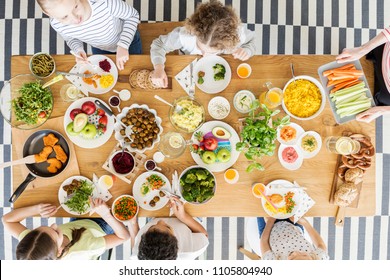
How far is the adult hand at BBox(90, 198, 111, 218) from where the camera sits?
2268mm

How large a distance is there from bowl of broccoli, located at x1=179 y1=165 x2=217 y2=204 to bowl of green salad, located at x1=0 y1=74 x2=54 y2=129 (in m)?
1.01

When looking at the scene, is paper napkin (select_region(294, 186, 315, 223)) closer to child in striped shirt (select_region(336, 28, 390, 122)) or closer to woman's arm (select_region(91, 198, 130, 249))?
child in striped shirt (select_region(336, 28, 390, 122))

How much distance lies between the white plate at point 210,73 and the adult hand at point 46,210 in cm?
128

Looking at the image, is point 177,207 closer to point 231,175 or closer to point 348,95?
point 231,175

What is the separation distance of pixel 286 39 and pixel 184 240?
2200 mm

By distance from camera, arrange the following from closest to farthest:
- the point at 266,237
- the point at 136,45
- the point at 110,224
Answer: the point at 110,224, the point at 266,237, the point at 136,45

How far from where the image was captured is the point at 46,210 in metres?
2.25

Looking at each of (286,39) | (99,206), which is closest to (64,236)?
(99,206)

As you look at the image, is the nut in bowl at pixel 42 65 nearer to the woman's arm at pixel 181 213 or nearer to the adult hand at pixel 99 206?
the adult hand at pixel 99 206

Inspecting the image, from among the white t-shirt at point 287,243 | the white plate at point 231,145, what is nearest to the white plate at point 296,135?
the white plate at point 231,145

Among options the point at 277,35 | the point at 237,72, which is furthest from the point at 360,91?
the point at 277,35

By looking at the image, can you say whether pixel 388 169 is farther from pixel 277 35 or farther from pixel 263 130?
pixel 263 130

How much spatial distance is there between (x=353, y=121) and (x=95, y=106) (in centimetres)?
177

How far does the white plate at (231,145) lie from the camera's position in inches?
90.3
